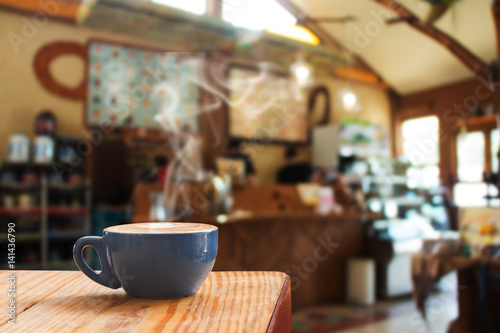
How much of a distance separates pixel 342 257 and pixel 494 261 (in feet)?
7.77

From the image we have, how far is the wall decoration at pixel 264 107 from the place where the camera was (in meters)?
6.47

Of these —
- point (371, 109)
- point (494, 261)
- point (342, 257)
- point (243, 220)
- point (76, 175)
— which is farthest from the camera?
point (371, 109)

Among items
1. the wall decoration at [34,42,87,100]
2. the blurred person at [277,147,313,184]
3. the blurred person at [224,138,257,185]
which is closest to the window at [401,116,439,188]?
the blurred person at [277,147,313,184]

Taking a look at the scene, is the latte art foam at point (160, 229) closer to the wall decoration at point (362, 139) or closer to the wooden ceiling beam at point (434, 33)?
the wooden ceiling beam at point (434, 33)

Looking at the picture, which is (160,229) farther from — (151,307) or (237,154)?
(237,154)

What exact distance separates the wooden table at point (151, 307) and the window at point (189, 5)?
4.78 meters

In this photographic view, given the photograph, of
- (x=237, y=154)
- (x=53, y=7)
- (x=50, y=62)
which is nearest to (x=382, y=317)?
(x=237, y=154)

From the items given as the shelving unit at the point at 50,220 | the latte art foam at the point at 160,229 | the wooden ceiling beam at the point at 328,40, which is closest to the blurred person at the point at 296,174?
the wooden ceiling beam at the point at 328,40

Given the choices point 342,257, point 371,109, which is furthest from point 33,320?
point 371,109

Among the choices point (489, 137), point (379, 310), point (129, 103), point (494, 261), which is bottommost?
point (379, 310)

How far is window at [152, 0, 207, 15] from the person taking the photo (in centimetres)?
492

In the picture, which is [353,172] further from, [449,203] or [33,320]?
[33,320]

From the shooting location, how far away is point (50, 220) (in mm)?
4773

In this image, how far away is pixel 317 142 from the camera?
23.8 ft
